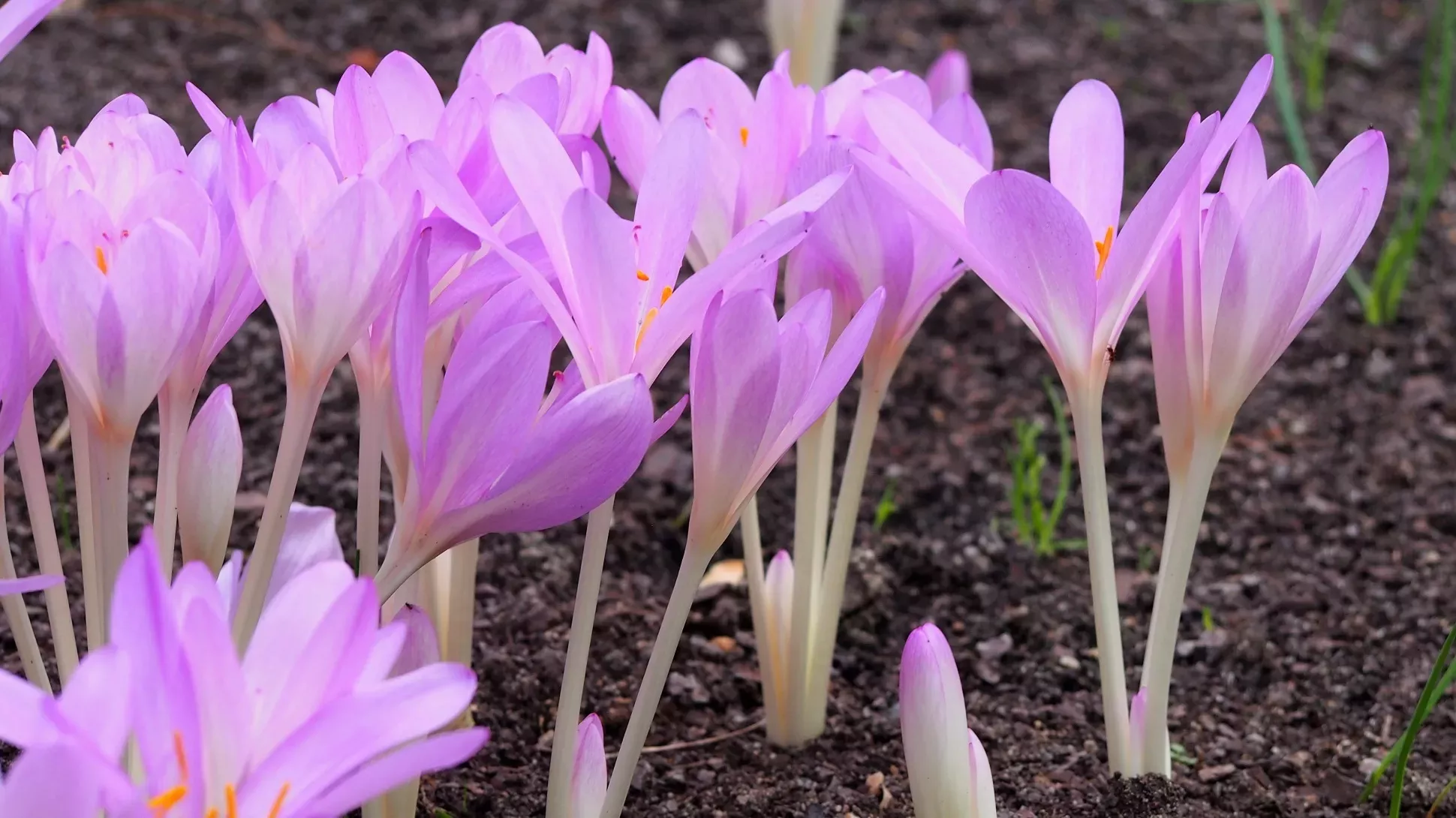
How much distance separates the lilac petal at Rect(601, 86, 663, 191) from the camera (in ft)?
3.14

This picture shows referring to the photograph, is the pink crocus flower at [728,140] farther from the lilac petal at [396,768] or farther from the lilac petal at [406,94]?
the lilac petal at [396,768]

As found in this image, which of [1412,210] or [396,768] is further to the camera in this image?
[1412,210]

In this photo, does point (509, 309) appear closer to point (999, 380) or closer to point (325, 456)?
point (325, 456)

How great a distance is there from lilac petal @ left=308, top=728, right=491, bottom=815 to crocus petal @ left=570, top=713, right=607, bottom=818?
0.26m

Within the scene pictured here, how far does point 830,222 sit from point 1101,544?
10.2 inches

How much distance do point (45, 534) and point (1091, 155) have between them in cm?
65

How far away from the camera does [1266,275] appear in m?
0.85

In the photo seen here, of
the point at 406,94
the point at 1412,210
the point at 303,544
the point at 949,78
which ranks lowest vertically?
the point at 303,544

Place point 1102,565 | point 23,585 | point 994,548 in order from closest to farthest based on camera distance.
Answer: point 23,585 → point 1102,565 → point 994,548

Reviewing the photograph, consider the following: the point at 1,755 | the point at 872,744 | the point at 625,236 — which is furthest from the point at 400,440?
the point at 872,744

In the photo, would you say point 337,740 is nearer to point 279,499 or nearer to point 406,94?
point 279,499

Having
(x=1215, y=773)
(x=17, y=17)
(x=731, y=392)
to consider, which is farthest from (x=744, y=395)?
(x=1215, y=773)

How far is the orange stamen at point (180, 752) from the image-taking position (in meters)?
0.58

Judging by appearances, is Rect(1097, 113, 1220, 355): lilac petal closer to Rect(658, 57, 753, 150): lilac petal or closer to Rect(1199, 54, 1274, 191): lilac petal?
Rect(1199, 54, 1274, 191): lilac petal
